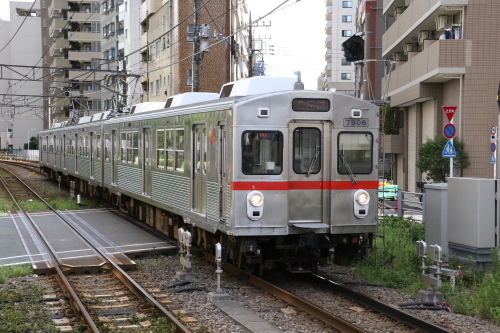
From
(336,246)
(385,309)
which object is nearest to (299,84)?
(336,246)

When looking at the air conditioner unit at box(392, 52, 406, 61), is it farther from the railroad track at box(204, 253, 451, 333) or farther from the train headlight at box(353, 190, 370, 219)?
the railroad track at box(204, 253, 451, 333)

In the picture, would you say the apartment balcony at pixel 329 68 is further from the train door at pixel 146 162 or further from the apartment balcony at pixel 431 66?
the train door at pixel 146 162

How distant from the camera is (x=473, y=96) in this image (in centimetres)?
2245

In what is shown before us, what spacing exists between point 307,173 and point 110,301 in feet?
10.4

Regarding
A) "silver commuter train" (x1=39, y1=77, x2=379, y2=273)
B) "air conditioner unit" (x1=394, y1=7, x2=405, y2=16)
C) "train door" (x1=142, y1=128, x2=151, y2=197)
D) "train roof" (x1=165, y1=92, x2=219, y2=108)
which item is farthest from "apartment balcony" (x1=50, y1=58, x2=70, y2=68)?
"silver commuter train" (x1=39, y1=77, x2=379, y2=273)

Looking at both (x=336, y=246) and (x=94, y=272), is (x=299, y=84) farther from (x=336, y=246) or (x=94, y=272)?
(x=94, y=272)

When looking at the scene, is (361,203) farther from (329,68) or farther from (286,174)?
(329,68)

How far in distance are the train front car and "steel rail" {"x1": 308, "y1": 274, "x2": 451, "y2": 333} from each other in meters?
0.38

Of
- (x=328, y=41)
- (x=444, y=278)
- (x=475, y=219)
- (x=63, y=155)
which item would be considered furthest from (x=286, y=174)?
(x=328, y=41)

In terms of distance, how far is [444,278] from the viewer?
9836 mm

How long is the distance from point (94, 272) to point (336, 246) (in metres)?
3.91

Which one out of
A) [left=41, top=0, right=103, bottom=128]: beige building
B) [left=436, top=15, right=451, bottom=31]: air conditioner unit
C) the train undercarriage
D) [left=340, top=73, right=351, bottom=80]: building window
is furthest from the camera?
[left=340, top=73, right=351, bottom=80]: building window

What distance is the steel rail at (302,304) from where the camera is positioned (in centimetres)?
747

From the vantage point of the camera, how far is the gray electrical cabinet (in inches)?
397
